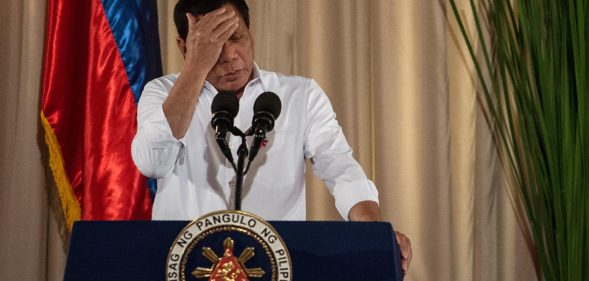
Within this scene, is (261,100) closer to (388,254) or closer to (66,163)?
(388,254)

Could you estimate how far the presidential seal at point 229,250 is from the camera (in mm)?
1309

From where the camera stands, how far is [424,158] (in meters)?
3.28

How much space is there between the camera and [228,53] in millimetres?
2246

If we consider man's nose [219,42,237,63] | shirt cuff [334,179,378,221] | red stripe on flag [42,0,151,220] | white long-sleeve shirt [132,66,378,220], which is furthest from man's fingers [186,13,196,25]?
red stripe on flag [42,0,151,220]

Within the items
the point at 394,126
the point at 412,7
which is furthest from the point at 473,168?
the point at 412,7

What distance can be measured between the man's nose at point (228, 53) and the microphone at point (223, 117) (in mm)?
704

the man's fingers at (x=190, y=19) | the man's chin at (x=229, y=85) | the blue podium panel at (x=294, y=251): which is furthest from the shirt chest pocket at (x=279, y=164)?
the blue podium panel at (x=294, y=251)

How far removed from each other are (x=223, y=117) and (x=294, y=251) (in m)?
0.33

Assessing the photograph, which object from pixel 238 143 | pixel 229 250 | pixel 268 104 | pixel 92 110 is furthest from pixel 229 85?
pixel 229 250

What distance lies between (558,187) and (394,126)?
73cm

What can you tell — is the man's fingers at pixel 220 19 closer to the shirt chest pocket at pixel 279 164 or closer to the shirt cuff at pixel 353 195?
the shirt chest pocket at pixel 279 164

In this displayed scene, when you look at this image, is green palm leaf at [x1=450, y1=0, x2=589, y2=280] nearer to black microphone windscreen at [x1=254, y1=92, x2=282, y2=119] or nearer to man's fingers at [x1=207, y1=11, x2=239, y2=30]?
man's fingers at [x1=207, y1=11, x2=239, y2=30]

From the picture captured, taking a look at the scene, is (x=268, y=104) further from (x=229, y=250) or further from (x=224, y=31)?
(x=224, y=31)

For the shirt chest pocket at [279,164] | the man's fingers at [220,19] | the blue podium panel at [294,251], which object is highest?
the man's fingers at [220,19]
